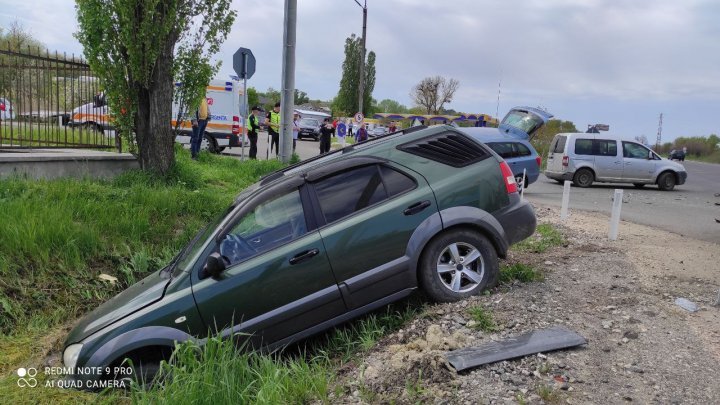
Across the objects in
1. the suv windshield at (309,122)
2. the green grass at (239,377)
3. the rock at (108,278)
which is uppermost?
the suv windshield at (309,122)

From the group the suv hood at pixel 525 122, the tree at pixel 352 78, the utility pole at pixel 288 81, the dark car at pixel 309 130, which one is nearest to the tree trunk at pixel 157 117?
the utility pole at pixel 288 81

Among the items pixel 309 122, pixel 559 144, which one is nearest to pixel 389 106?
pixel 309 122

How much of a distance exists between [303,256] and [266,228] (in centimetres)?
41

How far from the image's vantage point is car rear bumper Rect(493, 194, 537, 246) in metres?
5.22

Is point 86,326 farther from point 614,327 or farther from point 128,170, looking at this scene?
point 128,170

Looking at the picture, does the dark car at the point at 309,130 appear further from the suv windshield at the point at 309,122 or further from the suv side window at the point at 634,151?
the suv side window at the point at 634,151

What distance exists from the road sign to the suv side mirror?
35.5 ft

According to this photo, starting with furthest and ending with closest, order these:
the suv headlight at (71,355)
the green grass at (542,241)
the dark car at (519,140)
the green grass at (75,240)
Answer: the dark car at (519,140) < the green grass at (542,241) < the green grass at (75,240) < the suv headlight at (71,355)

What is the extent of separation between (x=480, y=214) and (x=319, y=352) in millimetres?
1874

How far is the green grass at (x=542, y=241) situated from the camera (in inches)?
293

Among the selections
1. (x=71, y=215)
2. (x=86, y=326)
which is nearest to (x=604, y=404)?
(x=86, y=326)

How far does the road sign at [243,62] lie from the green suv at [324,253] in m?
9.85

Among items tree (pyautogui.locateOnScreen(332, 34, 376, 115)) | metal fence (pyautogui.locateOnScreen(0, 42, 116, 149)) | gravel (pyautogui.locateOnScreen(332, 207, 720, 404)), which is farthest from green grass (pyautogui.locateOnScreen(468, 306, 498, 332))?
tree (pyautogui.locateOnScreen(332, 34, 376, 115))

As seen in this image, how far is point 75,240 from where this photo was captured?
21.7 feet
